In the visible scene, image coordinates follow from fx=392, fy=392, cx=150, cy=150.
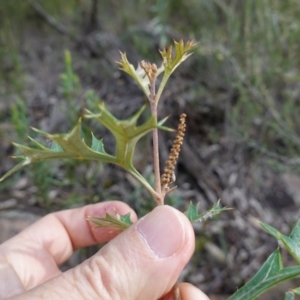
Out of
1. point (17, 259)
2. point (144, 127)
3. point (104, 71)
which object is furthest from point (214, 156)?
point (144, 127)

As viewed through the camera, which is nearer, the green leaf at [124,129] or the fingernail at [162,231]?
the green leaf at [124,129]

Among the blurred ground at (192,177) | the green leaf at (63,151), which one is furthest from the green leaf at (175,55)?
the blurred ground at (192,177)

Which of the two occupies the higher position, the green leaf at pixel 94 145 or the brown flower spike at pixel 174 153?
the green leaf at pixel 94 145

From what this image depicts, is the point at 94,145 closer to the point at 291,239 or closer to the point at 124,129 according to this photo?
the point at 124,129

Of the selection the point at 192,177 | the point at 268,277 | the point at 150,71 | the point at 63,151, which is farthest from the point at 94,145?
the point at 192,177

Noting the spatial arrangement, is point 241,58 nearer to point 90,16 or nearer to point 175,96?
point 175,96

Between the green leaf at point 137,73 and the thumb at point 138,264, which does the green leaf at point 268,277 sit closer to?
the thumb at point 138,264
